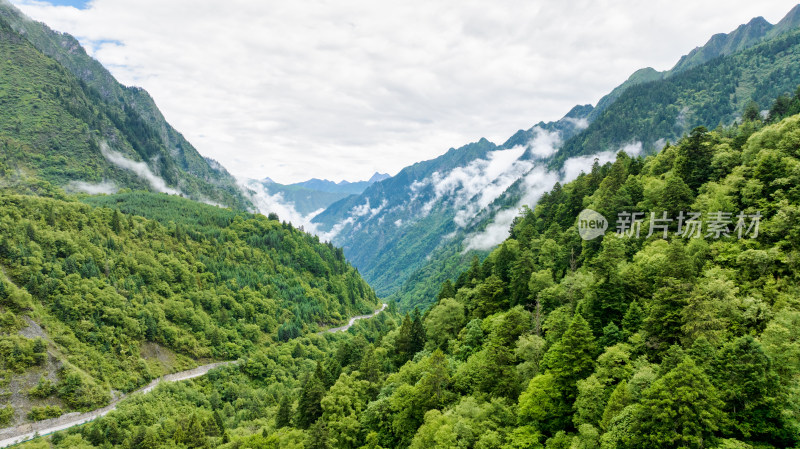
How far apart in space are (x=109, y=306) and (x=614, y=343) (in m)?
139

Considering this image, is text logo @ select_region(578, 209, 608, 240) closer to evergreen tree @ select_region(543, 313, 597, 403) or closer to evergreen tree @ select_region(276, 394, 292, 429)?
evergreen tree @ select_region(543, 313, 597, 403)

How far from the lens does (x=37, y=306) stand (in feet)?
368

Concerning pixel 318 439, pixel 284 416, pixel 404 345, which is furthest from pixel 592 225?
pixel 284 416

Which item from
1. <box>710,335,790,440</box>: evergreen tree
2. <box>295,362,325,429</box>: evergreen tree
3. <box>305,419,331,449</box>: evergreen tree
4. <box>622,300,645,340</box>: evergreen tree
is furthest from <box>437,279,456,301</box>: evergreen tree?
<box>710,335,790,440</box>: evergreen tree

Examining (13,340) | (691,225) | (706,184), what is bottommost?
(13,340)

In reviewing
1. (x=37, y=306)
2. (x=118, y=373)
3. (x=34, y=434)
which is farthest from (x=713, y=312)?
(x=37, y=306)

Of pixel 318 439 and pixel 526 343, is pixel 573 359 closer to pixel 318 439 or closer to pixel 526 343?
pixel 526 343

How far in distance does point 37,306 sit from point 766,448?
148962 millimetres

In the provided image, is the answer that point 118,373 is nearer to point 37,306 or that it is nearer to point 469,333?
point 37,306

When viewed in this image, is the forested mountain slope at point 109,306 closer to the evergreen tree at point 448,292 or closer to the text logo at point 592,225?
the evergreen tree at point 448,292

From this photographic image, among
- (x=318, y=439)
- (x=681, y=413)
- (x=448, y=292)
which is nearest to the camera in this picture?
(x=681, y=413)

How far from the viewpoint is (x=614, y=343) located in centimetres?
4091

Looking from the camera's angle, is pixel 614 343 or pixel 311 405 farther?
pixel 311 405

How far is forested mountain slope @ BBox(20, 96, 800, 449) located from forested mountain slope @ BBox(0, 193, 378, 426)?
24.2 m
